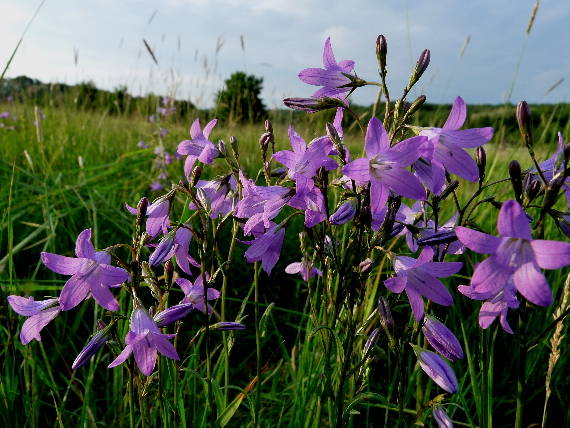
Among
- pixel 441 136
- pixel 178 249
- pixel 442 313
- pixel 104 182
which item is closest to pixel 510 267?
pixel 441 136

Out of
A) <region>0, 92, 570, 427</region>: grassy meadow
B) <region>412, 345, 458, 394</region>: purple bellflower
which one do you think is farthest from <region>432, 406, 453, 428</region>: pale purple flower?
<region>412, 345, 458, 394</region>: purple bellflower

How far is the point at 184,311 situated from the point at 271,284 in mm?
2049

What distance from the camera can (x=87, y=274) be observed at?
106 centimetres

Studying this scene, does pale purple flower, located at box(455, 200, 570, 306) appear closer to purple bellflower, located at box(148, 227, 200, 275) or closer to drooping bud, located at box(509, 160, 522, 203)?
drooping bud, located at box(509, 160, 522, 203)

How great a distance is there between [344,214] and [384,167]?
166mm

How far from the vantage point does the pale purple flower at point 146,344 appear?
3.39ft

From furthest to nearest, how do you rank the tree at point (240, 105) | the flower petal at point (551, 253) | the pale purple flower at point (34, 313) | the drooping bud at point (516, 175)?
the tree at point (240, 105) → the pale purple flower at point (34, 313) → the drooping bud at point (516, 175) → the flower petal at point (551, 253)

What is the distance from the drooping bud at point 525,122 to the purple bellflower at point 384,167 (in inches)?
9.2

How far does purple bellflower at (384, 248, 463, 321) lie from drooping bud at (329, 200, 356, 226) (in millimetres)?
150

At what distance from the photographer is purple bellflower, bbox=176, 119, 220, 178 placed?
52.1 inches

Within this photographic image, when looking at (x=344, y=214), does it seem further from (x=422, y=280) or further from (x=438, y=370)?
(x=438, y=370)

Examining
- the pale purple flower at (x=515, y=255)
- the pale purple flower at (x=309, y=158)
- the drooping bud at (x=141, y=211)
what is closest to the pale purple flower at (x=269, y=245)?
the pale purple flower at (x=309, y=158)

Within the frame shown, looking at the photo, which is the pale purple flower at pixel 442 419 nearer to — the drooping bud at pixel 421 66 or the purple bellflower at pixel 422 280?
the purple bellflower at pixel 422 280

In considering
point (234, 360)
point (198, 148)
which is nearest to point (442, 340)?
point (198, 148)
